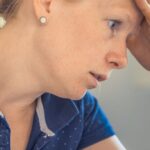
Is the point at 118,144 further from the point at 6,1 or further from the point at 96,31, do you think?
the point at 6,1

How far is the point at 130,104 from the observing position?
1.45m

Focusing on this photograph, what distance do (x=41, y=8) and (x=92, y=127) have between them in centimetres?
40

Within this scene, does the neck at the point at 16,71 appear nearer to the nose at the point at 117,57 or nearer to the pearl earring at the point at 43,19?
the pearl earring at the point at 43,19

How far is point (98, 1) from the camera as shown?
799 mm

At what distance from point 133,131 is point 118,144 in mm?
A: 418

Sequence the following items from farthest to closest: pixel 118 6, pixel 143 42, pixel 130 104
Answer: pixel 130 104 < pixel 143 42 < pixel 118 6

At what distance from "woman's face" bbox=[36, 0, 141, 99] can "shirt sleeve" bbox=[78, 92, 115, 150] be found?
191 mm

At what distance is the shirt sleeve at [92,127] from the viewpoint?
1045 millimetres

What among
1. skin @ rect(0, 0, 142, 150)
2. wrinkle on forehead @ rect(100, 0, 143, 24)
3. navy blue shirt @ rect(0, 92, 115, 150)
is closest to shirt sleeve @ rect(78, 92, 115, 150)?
navy blue shirt @ rect(0, 92, 115, 150)

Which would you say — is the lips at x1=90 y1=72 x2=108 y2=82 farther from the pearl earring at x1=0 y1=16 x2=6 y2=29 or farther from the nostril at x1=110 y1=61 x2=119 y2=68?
the pearl earring at x1=0 y1=16 x2=6 y2=29

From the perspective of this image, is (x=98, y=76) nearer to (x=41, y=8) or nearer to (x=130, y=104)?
(x=41, y=8)

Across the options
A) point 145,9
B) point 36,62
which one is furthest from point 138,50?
point 36,62

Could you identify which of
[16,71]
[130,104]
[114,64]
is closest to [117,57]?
[114,64]

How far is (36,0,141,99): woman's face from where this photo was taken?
0.81 meters
